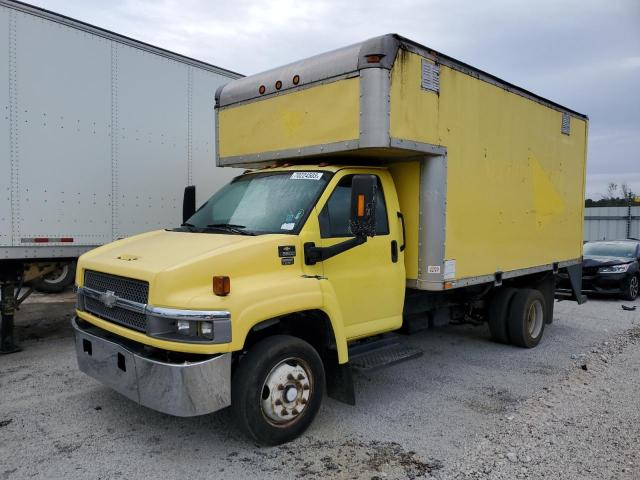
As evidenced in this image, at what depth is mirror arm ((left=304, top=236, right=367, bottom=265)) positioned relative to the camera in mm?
4324

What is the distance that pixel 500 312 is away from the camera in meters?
7.29

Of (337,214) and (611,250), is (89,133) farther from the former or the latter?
(611,250)

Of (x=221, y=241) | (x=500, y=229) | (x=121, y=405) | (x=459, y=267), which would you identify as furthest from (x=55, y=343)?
(x=500, y=229)

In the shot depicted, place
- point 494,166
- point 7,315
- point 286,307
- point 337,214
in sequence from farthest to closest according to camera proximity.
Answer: point 7,315 < point 494,166 < point 337,214 < point 286,307

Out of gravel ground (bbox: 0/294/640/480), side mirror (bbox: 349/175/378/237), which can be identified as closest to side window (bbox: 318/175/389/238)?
side mirror (bbox: 349/175/378/237)

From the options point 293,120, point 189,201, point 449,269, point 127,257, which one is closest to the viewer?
point 127,257

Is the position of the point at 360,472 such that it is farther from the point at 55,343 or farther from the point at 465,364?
the point at 55,343

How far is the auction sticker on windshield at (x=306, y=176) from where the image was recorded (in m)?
4.82

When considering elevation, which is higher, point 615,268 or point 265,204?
point 265,204

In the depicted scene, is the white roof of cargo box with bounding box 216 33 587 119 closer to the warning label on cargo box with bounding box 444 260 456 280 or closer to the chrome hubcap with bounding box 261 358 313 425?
the warning label on cargo box with bounding box 444 260 456 280

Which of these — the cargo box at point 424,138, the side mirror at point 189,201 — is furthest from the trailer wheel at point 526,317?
the side mirror at point 189,201

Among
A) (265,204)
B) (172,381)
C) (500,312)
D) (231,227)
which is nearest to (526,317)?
(500,312)

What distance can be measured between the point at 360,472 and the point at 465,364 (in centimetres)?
319

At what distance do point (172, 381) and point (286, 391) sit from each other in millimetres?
907
